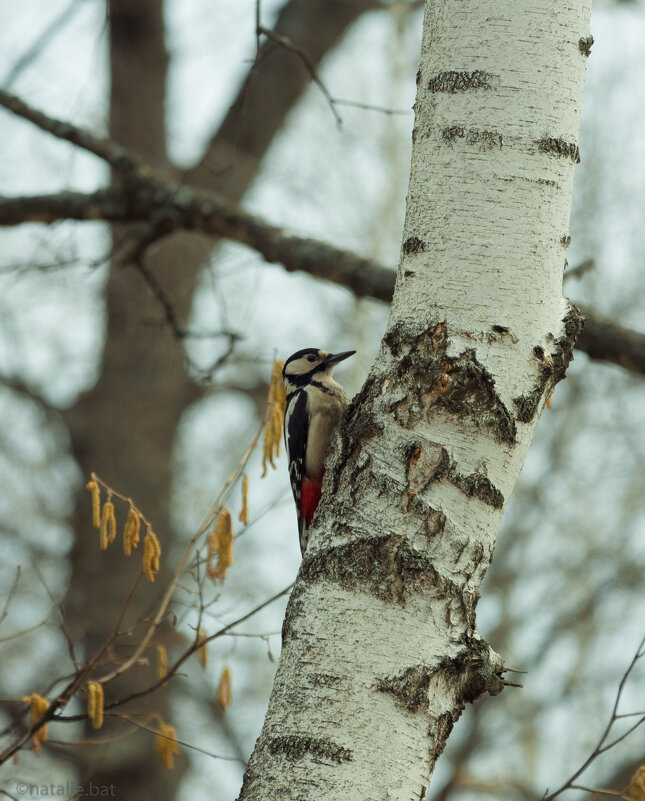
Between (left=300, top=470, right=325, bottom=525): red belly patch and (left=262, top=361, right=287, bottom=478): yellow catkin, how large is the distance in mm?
1093

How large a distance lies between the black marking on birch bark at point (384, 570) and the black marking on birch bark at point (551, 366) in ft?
1.21

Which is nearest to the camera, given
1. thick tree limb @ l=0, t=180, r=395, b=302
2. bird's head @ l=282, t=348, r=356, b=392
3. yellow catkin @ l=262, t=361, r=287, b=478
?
yellow catkin @ l=262, t=361, r=287, b=478

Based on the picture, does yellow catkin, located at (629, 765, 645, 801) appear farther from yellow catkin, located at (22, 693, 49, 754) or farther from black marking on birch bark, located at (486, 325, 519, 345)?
yellow catkin, located at (22, 693, 49, 754)

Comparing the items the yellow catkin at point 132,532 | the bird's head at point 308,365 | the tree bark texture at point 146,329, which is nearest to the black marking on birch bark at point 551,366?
the yellow catkin at point 132,532

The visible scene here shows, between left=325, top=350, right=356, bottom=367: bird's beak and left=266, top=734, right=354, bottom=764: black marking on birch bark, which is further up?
left=325, top=350, right=356, bottom=367: bird's beak

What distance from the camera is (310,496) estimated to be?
4.12 meters

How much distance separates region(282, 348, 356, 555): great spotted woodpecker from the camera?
4.24 metres

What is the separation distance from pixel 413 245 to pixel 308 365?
117 inches

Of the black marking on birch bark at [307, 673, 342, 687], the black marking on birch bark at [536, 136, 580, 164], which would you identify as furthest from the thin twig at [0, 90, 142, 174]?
the black marking on birch bark at [307, 673, 342, 687]

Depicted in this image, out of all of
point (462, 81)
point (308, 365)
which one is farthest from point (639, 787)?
point (308, 365)

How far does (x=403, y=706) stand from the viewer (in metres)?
1.64

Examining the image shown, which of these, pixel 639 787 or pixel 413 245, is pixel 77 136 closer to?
pixel 413 245

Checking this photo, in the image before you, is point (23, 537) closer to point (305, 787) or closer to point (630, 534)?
point (630, 534)

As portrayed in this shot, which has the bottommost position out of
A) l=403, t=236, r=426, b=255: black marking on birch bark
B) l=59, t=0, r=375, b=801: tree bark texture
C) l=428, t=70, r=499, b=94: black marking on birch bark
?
l=403, t=236, r=426, b=255: black marking on birch bark
